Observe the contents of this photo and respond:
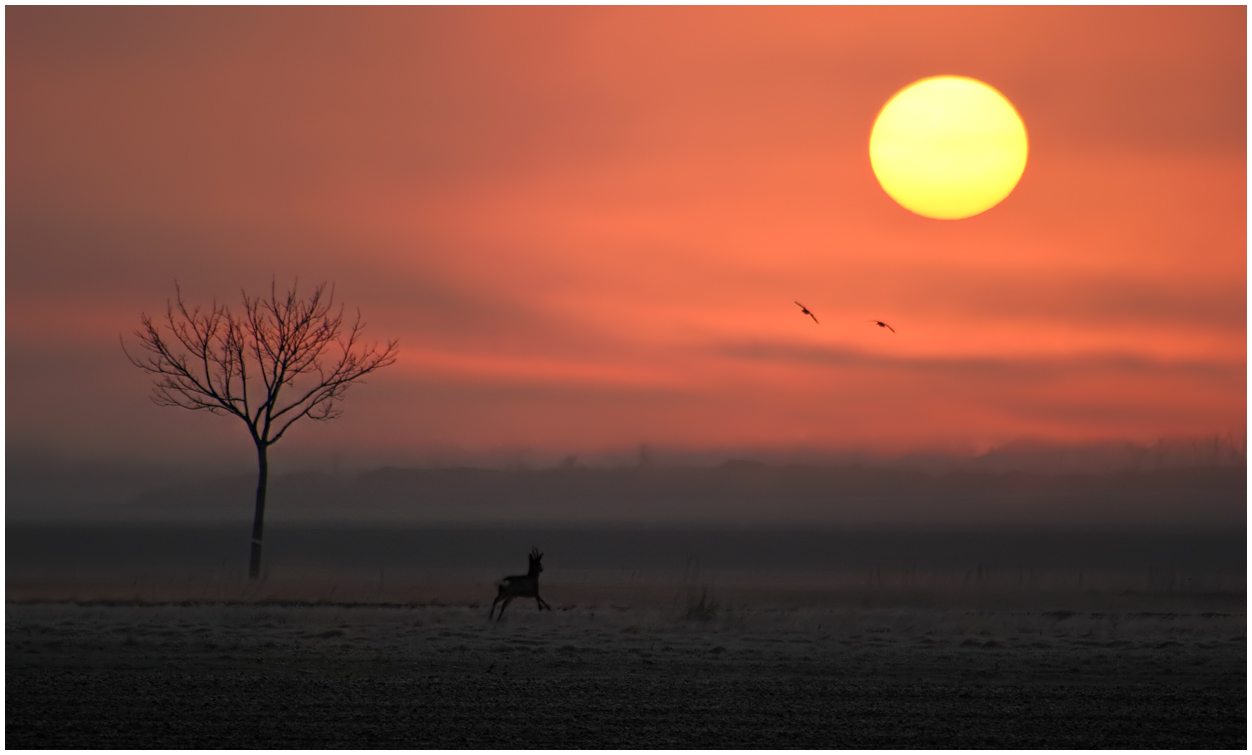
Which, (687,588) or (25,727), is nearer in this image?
(25,727)

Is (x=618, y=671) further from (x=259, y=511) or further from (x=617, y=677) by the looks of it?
(x=259, y=511)

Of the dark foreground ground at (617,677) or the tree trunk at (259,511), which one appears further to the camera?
the tree trunk at (259,511)

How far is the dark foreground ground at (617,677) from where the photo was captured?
45.7 ft

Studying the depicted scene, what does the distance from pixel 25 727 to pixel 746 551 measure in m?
57.2

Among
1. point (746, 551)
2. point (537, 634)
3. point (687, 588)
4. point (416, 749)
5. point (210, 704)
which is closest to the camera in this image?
point (416, 749)

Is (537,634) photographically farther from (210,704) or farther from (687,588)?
(687,588)

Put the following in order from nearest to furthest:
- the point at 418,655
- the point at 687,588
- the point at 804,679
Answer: the point at 804,679 < the point at 418,655 < the point at 687,588

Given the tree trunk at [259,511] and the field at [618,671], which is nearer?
the field at [618,671]

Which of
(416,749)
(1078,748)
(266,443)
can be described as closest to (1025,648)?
(1078,748)

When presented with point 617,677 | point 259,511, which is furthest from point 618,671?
point 259,511

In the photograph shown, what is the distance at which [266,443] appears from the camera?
3188cm

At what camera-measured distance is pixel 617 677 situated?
17.4 meters

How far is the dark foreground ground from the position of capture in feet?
45.7

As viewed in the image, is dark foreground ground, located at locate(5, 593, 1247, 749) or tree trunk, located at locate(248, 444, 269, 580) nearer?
dark foreground ground, located at locate(5, 593, 1247, 749)
